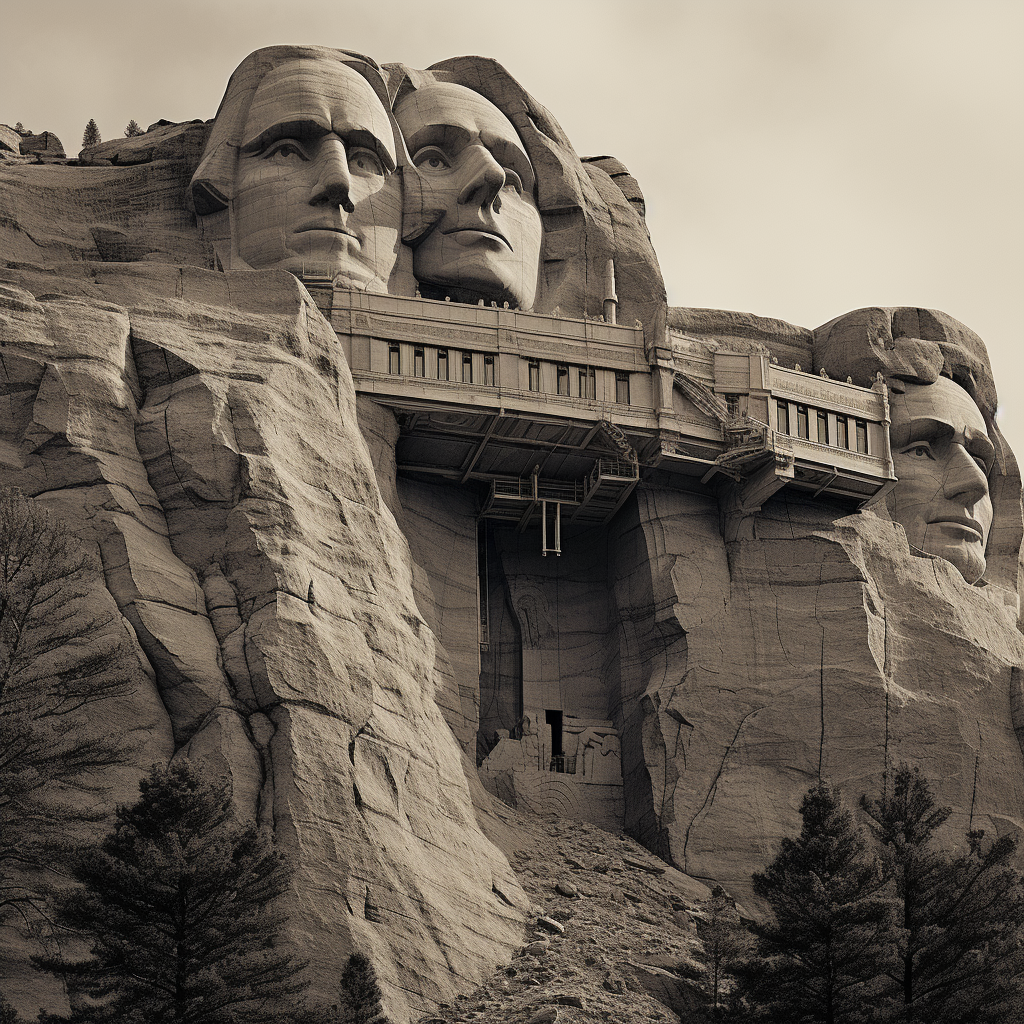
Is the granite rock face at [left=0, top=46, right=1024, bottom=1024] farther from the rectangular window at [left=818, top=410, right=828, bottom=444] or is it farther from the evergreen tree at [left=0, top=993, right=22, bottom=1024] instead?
the evergreen tree at [left=0, top=993, right=22, bottom=1024]

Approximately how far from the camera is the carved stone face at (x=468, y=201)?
58.3 meters

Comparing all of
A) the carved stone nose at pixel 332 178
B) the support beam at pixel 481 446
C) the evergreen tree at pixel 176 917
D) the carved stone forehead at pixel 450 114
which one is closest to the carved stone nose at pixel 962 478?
the support beam at pixel 481 446

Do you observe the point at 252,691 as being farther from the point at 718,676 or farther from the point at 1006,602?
the point at 1006,602

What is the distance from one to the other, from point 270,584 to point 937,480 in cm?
2456

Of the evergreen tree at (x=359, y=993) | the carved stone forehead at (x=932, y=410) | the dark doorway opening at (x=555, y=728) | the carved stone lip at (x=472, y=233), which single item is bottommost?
the evergreen tree at (x=359, y=993)

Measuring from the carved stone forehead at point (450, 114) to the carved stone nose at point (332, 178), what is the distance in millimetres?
3232

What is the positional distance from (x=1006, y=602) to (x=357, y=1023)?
103ft

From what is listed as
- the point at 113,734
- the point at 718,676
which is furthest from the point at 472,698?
the point at 113,734

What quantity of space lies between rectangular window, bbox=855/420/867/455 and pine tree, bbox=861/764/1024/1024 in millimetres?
16623

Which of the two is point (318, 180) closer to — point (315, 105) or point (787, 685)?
point (315, 105)

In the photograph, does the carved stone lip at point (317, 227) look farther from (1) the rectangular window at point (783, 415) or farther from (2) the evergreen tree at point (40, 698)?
(2) the evergreen tree at point (40, 698)

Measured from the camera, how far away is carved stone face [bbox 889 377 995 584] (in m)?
60.8

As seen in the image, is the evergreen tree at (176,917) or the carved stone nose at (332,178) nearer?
the evergreen tree at (176,917)

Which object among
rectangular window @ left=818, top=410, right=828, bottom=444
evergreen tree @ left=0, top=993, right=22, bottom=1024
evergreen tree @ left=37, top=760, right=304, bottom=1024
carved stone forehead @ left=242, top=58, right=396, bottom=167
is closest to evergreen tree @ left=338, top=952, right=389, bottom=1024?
evergreen tree @ left=37, top=760, right=304, bottom=1024
